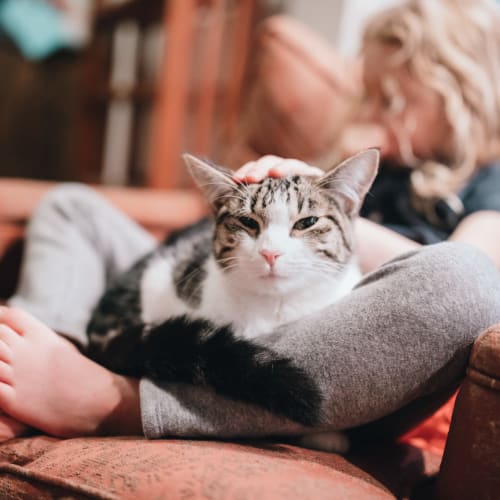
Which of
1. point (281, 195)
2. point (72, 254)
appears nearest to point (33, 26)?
point (72, 254)

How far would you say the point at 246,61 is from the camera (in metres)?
2.24

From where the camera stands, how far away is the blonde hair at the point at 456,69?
1188 millimetres

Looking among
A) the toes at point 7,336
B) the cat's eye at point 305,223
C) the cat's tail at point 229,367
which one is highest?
the cat's eye at point 305,223

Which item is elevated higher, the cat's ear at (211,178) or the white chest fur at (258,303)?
the cat's ear at (211,178)

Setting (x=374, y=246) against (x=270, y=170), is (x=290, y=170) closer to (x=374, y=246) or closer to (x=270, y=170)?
(x=270, y=170)

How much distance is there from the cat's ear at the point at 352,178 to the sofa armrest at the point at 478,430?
28 cm

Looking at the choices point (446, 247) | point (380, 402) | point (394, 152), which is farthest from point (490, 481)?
point (394, 152)

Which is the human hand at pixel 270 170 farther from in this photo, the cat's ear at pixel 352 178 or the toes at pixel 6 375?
the toes at pixel 6 375

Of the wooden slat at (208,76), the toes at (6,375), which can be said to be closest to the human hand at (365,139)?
the toes at (6,375)

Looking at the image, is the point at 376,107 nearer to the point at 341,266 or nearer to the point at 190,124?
the point at 341,266

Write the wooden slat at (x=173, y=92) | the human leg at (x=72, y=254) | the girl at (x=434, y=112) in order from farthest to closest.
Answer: the wooden slat at (x=173, y=92), the girl at (x=434, y=112), the human leg at (x=72, y=254)

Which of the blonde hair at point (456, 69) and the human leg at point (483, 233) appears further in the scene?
the blonde hair at point (456, 69)

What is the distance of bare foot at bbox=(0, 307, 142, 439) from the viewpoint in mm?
734

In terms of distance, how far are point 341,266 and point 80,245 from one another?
632 millimetres
